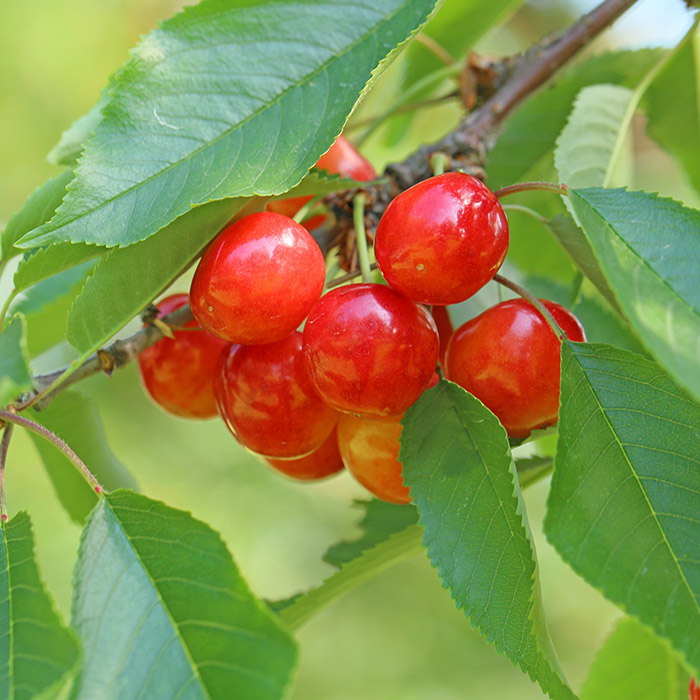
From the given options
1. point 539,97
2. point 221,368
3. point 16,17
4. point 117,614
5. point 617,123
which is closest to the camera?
point 117,614

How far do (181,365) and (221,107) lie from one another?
0.34m

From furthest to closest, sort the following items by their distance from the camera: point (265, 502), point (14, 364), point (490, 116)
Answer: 1. point (265, 502)
2. point (490, 116)
3. point (14, 364)

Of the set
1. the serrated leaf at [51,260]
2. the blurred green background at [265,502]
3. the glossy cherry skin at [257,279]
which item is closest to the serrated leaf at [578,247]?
the glossy cherry skin at [257,279]

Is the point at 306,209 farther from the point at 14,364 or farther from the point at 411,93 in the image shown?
the point at 14,364

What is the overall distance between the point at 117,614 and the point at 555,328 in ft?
1.61

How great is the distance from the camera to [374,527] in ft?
3.33

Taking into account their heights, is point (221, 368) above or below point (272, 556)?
above

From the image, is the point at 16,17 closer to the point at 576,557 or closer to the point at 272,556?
the point at 272,556

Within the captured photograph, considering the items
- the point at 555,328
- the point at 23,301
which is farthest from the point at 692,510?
the point at 23,301

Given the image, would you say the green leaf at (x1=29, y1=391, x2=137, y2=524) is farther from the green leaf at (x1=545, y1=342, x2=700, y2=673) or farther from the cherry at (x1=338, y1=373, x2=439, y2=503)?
the green leaf at (x1=545, y1=342, x2=700, y2=673)

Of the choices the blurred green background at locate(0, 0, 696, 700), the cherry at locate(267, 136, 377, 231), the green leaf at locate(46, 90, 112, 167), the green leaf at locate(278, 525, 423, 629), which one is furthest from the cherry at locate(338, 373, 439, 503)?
the blurred green background at locate(0, 0, 696, 700)

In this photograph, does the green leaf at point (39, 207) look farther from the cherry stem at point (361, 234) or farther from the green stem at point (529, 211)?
the green stem at point (529, 211)

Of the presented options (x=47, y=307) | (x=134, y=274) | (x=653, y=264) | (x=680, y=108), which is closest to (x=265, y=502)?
(x=47, y=307)

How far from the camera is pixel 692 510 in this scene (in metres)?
0.64
